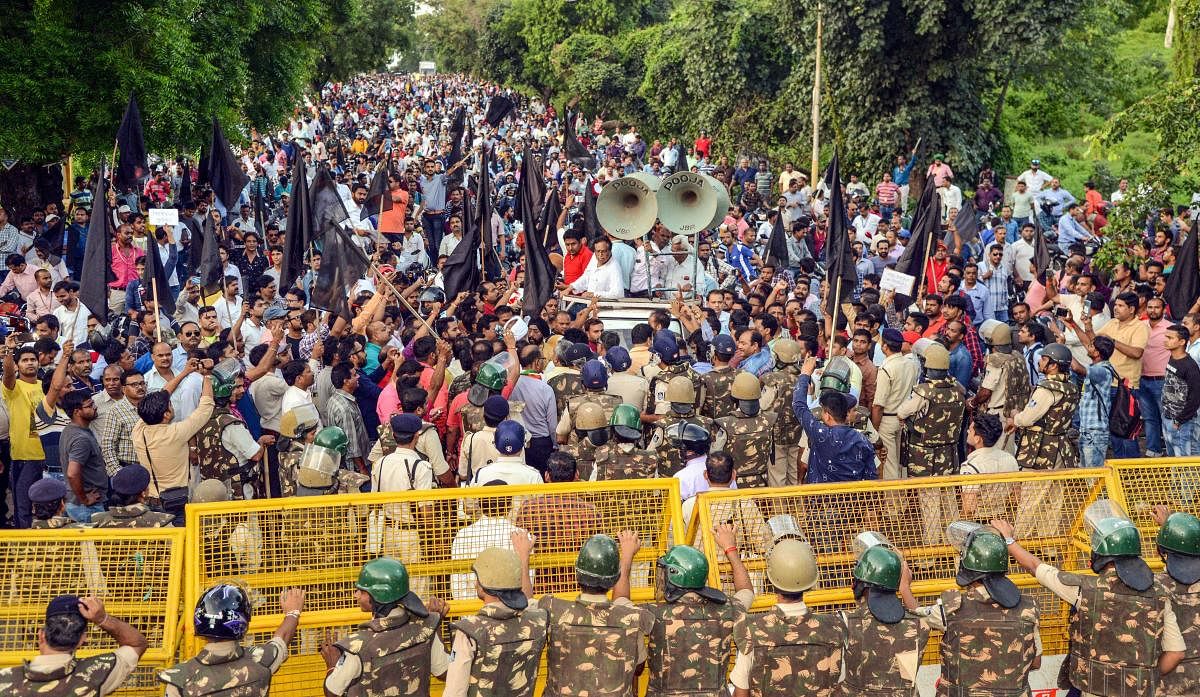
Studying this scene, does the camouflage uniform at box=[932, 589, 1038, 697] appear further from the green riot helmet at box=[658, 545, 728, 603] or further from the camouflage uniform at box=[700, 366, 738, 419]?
the camouflage uniform at box=[700, 366, 738, 419]

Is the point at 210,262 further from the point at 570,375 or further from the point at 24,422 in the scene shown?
the point at 570,375

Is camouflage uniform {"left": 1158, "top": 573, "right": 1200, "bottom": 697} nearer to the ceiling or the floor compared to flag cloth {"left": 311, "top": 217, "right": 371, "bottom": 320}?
nearer to the floor

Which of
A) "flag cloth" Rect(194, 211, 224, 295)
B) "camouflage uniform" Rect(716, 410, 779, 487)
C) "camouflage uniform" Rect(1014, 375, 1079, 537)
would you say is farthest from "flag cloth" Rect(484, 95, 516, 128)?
"camouflage uniform" Rect(1014, 375, 1079, 537)

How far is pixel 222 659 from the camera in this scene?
4.98 m

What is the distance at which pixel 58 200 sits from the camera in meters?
20.0

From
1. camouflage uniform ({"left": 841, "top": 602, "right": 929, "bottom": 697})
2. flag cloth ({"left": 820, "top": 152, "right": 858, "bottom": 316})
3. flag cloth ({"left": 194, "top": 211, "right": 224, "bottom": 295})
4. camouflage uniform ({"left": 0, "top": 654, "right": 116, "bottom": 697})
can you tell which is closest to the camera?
camouflage uniform ({"left": 0, "top": 654, "right": 116, "bottom": 697})

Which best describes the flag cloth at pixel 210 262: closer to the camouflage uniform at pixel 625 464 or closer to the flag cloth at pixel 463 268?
the flag cloth at pixel 463 268

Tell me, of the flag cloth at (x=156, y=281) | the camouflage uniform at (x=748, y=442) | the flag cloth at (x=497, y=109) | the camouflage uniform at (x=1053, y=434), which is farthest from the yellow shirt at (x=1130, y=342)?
the flag cloth at (x=497, y=109)

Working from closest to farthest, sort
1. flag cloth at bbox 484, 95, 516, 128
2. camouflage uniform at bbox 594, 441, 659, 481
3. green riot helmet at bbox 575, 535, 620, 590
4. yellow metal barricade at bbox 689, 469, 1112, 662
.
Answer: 1. green riot helmet at bbox 575, 535, 620, 590
2. yellow metal barricade at bbox 689, 469, 1112, 662
3. camouflage uniform at bbox 594, 441, 659, 481
4. flag cloth at bbox 484, 95, 516, 128

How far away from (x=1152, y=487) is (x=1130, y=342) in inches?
158

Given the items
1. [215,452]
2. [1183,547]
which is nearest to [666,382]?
[215,452]

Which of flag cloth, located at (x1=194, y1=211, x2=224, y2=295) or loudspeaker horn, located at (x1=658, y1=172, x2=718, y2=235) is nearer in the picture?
flag cloth, located at (x1=194, y1=211, x2=224, y2=295)

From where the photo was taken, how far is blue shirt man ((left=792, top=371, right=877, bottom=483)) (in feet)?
26.2

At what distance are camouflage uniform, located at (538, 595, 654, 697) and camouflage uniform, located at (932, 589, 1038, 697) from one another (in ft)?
4.79
